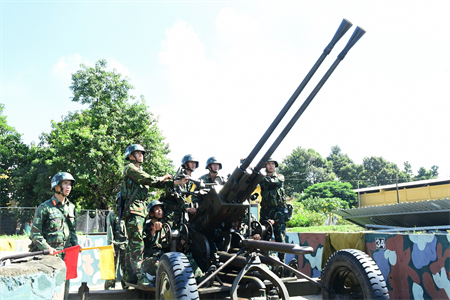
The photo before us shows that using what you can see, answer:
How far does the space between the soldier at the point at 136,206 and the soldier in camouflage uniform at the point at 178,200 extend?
329 millimetres

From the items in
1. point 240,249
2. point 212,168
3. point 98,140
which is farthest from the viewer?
point 98,140

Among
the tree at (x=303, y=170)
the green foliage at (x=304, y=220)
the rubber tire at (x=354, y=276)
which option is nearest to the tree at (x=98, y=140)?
the green foliage at (x=304, y=220)

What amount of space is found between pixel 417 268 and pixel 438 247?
20.2 inches

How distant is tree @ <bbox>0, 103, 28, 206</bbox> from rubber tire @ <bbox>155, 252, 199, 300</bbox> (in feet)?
81.4

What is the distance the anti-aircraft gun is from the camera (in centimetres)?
366

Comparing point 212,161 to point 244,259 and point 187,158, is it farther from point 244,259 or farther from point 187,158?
point 244,259

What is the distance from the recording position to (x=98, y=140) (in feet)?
70.7

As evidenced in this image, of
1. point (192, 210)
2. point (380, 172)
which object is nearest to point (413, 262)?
point (192, 210)

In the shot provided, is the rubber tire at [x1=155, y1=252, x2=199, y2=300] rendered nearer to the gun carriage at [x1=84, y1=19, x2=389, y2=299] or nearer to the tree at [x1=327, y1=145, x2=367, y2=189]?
the gun carriage at [x1=84, y1=19, x2=389, y2=299]

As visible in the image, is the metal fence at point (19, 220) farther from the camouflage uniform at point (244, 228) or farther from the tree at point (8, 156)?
the tree at point (8, 156)

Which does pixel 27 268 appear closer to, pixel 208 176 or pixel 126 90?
pixel 208 176

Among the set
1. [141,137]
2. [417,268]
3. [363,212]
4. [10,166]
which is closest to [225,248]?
[417,268]

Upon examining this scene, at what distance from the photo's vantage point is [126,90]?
2611 centimetres

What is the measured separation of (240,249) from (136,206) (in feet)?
Answer: 6.07
